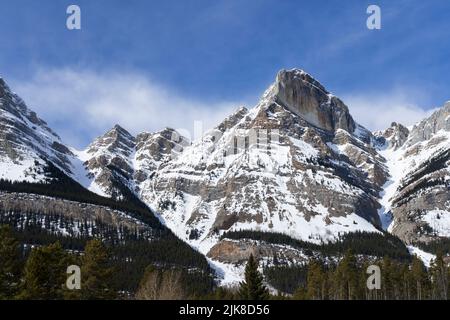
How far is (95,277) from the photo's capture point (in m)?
63.7

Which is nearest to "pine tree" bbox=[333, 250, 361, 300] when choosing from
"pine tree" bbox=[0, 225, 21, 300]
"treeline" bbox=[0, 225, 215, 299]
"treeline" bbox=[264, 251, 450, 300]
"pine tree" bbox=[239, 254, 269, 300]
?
"treeline" bbox=[264, 251, 450, 300]

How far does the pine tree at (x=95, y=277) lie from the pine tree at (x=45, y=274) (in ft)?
8.95

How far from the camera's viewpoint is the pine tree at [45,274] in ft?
183

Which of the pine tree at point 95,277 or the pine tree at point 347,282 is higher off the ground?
the pine tree at point 95,277

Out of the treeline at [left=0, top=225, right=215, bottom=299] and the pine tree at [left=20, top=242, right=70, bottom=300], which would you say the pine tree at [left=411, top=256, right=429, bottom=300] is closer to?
the treeline at [left=0, top=225, right=215, bottom=299]

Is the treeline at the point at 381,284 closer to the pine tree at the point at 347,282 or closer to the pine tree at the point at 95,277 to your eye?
the pine tree at the point at 347,282

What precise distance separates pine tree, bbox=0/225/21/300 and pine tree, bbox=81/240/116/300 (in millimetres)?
7873

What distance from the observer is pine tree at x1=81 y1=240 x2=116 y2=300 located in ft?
207

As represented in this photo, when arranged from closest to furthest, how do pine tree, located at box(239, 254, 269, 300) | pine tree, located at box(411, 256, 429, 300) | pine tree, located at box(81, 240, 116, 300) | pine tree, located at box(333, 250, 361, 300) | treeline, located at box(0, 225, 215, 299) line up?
treeline, located at box(0, 225, 215, 299)
pine tree, located at box(81, 240, 116, 300)
pine tree, located at box(239, 254, 269, 300)
pine tree, located at box(333, 250, 361, 300)
pine tree, located at box(411, 256, 429, 300)

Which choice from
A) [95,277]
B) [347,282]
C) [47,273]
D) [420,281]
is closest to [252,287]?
[95,277]

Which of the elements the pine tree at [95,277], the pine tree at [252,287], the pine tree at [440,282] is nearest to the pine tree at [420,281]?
the pine tree at [440,282]
